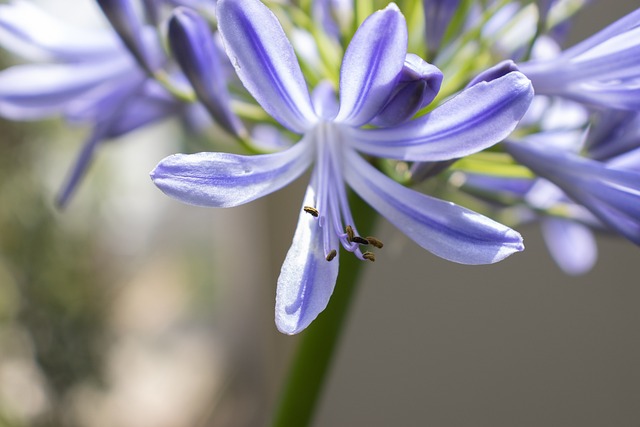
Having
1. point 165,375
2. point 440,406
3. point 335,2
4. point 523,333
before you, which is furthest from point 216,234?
point 335,2

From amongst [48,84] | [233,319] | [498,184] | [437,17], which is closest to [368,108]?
[437,17]

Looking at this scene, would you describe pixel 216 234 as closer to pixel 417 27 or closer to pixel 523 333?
pixel 523 333

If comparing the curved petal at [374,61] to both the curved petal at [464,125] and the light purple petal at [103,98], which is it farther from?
the light purple petal at [103,98]

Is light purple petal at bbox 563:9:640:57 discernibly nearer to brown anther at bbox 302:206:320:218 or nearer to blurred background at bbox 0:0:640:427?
brown anther at bbox 302:206:320:218

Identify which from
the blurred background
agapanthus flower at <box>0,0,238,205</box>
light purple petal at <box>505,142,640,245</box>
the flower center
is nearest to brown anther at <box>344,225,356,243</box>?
the flower center

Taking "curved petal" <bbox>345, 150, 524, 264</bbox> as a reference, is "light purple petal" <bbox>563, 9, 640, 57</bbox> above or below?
above

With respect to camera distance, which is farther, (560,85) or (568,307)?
(568,307)

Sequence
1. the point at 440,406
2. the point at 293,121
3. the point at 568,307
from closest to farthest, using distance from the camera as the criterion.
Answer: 1. the point at 293,121
2. the point at 568,307
3. the point at 440,406
